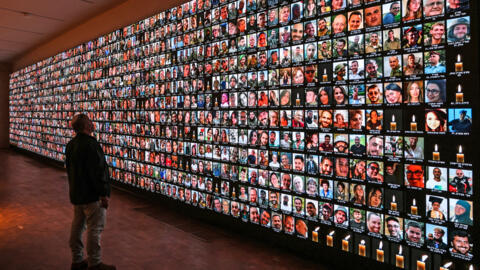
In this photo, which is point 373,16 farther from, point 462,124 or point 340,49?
point 462,124

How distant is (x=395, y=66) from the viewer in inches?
123

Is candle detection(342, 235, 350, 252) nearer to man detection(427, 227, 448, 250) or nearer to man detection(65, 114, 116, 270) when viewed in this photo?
man detection(427, 227, 448, 250)

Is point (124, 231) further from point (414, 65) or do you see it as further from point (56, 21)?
point (56, 21)

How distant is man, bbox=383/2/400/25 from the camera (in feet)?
10.2

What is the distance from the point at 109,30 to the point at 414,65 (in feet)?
22.0

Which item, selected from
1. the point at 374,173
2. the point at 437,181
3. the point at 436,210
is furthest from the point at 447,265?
the point at 374,173

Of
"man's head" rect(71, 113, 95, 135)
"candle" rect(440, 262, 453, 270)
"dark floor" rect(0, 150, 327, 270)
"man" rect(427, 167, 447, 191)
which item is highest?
"man's head" rect(71, 113, 95, 135)

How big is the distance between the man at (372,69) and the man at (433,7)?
0.57 m

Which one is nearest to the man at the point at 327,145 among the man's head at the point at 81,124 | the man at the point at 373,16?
the man at the point at 373,16

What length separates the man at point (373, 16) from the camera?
322 cm

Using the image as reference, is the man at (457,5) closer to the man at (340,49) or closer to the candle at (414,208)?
Result: the man at (340,49)

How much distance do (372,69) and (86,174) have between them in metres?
2.86

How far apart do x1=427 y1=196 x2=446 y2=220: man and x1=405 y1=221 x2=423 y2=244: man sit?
145 millimetres

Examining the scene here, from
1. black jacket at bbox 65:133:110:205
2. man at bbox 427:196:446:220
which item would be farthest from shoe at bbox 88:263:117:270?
man at bbox 427:196:446:220
